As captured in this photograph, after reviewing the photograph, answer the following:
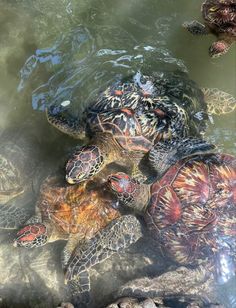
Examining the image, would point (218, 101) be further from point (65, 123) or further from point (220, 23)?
point (65, 123)

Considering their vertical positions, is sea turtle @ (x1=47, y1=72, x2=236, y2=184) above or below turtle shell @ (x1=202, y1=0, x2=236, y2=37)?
below

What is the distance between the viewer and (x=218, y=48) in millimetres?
5961

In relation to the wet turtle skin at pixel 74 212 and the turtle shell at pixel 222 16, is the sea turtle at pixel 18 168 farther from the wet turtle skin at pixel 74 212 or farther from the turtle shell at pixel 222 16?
the turtle shell at pixel 222 16

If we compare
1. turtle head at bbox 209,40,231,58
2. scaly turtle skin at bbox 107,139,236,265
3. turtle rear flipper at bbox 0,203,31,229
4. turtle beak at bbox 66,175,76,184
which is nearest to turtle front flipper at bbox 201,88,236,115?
turtle head at bbox 209,40,231,58

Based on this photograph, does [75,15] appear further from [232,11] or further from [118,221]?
[118,221]

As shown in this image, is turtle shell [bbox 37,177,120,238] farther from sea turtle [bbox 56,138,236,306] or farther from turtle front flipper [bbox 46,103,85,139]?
turtle front flipper [bbox 46,103,85,139]

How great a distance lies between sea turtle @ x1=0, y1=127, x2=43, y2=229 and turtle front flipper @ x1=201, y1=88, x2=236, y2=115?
9.10 feet

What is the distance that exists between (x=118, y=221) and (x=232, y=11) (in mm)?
4179

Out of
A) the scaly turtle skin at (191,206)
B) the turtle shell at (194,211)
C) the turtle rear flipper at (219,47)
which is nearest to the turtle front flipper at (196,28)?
the turtle rear flipper at (219,47)

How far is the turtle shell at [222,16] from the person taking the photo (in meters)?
6.03

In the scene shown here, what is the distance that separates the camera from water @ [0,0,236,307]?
538 cm

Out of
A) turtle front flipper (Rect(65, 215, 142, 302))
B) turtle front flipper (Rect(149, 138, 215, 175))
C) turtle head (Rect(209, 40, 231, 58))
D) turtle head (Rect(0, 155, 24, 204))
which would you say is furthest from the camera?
turtle head (Rect(209, 40, 231, 58))

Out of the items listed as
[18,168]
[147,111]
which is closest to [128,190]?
[147,111]

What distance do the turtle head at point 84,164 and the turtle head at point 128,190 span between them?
0.37 m
